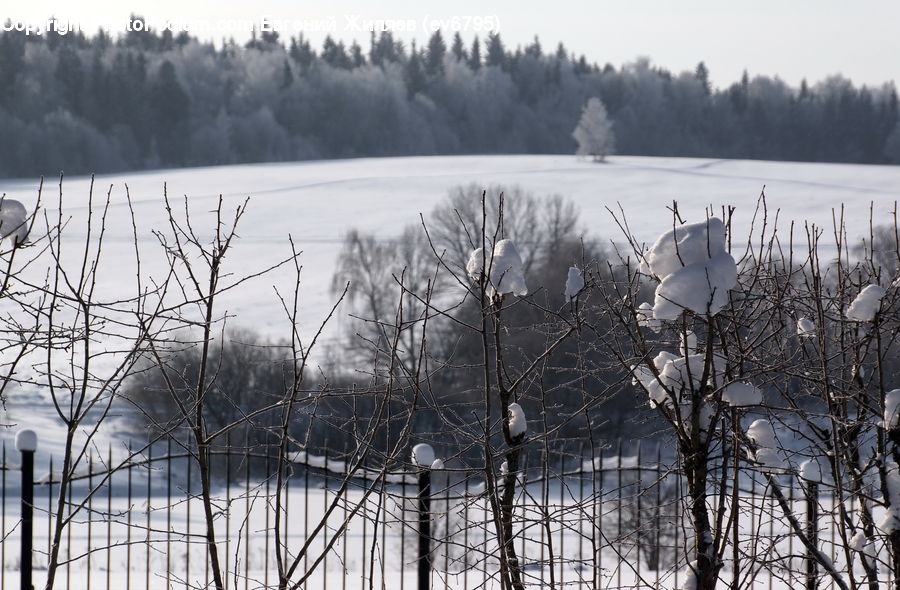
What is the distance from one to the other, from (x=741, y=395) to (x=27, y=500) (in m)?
3.51

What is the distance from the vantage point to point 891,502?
307 cm

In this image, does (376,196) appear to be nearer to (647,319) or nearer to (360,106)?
(360,106)

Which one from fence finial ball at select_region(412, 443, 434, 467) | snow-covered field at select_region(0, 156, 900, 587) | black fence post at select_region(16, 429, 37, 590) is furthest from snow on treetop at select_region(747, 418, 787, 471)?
snow-covered field at select_region(0, 156, 900, 587)

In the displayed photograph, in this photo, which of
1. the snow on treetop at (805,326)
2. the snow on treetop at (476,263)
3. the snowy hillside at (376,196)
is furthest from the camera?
the snowy hillside at (376,196)

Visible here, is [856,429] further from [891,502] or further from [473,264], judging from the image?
[473,264]

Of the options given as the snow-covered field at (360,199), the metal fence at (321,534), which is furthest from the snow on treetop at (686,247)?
the snow-covered field at (360,199)

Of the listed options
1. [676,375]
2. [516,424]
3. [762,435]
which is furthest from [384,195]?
[676,375]

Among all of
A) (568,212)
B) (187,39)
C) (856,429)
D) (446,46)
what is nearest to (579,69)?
(446,46)

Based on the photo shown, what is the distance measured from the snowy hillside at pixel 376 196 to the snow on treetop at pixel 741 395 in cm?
2287

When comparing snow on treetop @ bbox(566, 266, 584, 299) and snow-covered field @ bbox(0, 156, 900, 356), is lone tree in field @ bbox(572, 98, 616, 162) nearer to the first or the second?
snow-covered field @ bbox(0, 156, 900, 356)

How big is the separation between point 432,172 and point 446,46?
124ft

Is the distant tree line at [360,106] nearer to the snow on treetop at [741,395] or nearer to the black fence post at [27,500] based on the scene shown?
the black fence post at [27,500]

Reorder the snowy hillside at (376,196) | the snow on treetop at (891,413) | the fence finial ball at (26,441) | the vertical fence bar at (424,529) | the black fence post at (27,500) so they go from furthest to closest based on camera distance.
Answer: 1. the snowy hillside at (376,196)
2. the fence finial ball at (26,441)
3. the black fence post at (27,500)
4. the vertical fence bar at (424,529)
5. the snow on treetop at (891,413)

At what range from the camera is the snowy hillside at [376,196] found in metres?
30.3
